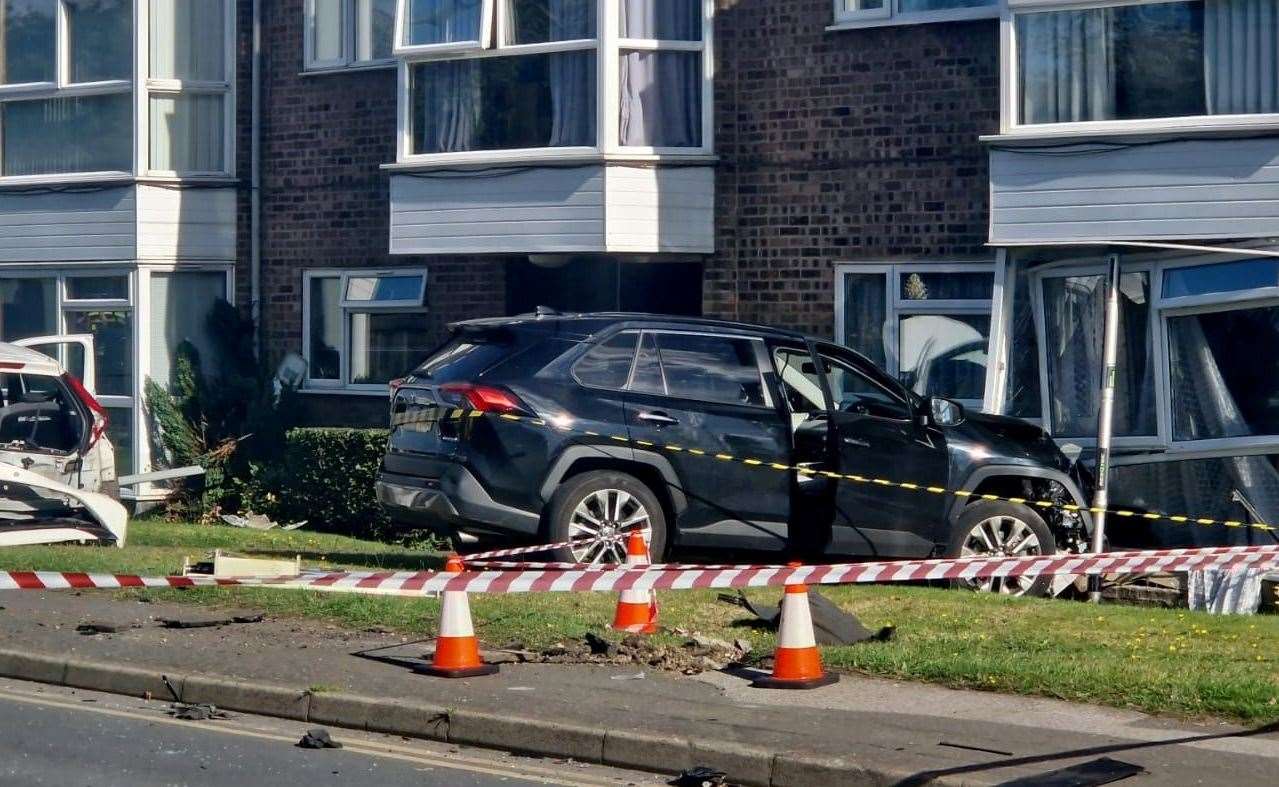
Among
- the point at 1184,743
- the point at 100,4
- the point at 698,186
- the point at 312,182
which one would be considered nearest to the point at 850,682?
the point at 1184,743

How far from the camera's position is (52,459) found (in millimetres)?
15406

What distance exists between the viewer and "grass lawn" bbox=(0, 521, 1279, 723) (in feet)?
30.0

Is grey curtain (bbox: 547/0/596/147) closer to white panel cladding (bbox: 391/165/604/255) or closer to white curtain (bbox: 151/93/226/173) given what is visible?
white panel cladding (bbox: 391/165/604/255)

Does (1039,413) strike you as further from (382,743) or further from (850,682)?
(382,743)

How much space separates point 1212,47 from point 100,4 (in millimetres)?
11684

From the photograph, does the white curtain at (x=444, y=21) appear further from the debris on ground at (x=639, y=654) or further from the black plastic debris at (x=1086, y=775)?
the black plastic debris at (x=1086, y=775)

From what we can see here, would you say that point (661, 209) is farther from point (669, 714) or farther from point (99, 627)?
point (669, 714)

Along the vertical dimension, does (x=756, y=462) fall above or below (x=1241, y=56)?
below

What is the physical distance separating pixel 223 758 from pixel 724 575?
2878mm

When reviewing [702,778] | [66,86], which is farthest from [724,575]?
[66,86]

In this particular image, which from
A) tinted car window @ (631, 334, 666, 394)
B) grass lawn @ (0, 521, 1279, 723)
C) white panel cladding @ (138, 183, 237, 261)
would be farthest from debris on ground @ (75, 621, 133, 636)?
white panel cladding @ (138, 183, 237, 261)

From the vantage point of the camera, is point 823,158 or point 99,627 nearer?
point 99,627

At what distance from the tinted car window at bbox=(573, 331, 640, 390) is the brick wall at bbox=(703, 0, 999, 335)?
13.3 feet

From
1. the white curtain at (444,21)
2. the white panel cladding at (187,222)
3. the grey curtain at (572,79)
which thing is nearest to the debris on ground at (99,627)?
the grey curtain at (572,79)
